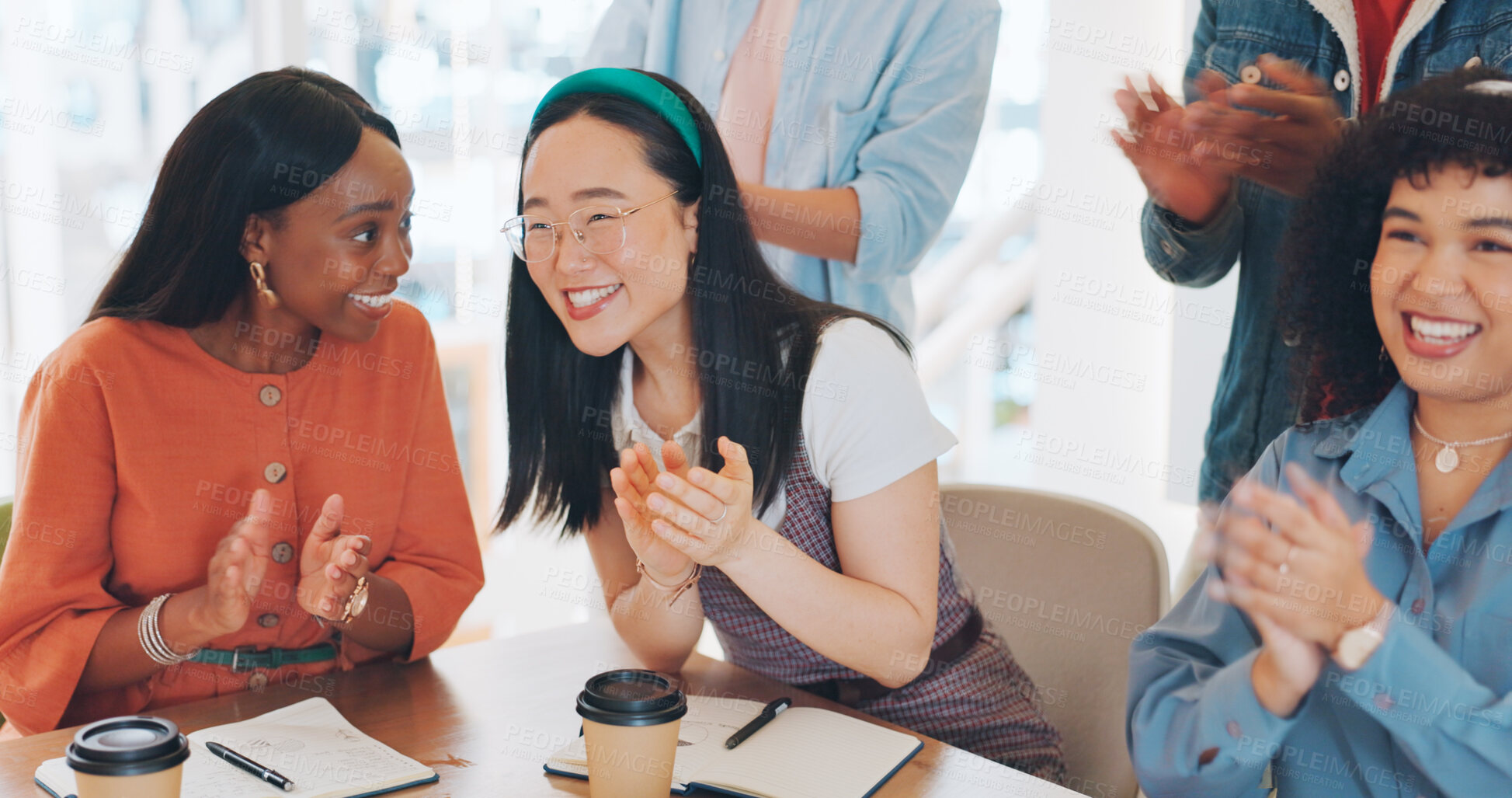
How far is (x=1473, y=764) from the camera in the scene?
99cm

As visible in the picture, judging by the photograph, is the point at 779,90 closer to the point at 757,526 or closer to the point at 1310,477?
the point at 757,526

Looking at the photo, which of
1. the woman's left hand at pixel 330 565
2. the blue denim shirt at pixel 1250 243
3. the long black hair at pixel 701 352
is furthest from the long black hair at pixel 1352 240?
the woman's left hand at pixel 330 565

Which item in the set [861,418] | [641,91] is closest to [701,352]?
[861,418]

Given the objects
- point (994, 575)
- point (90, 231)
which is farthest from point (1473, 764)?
point (90, 231)

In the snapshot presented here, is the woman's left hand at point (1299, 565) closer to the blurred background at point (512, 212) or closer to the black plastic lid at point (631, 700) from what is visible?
the black plastic lid at point (631, 700)

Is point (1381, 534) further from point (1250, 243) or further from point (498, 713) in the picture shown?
point (498, 713)

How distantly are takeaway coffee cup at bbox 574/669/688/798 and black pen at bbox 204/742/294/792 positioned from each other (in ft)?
0.95

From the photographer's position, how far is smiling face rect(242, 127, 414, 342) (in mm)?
1445

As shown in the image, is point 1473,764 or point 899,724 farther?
point 899,724

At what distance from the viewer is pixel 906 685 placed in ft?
4.72

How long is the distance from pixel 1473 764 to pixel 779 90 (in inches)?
55.7

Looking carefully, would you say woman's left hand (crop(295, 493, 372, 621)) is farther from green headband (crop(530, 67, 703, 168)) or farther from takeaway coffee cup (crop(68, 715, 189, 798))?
green headband (crop(530, 67, 703, 168))

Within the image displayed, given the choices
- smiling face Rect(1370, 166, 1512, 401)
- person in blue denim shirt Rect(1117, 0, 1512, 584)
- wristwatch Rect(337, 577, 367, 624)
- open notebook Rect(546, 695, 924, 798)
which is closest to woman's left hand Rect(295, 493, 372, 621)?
wristwatch Rect(337, 577, 367, 624)

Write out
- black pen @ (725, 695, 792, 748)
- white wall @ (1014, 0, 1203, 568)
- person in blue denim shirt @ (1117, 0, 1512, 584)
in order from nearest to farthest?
black pen @ (725, 695, 792, 748) < person in blue denim shirt @ (1117, 0, 1512, 584) < white wall @ (1014, 0, 1203, 568)
